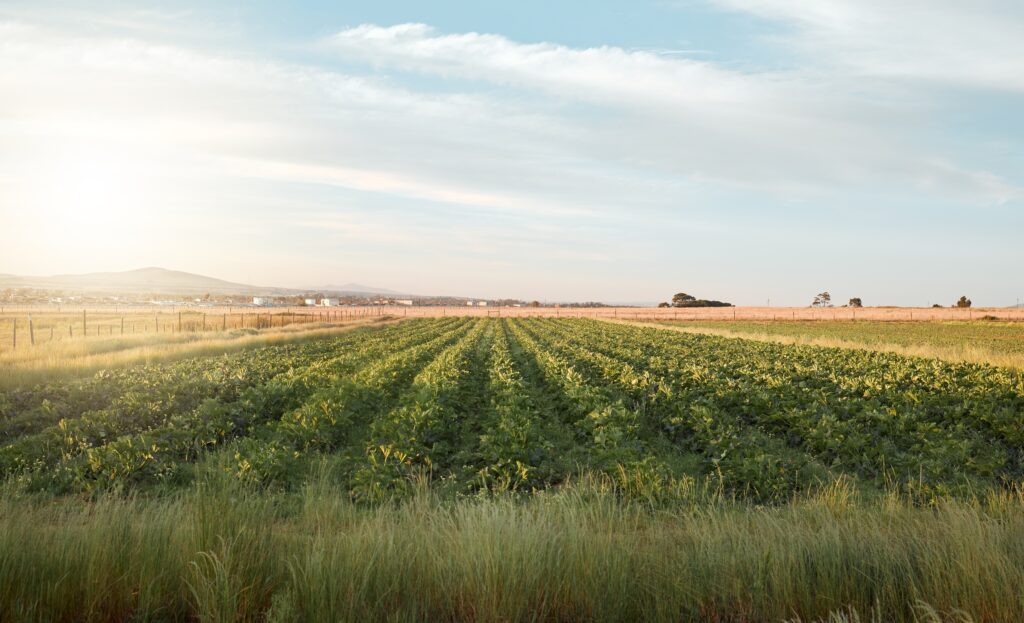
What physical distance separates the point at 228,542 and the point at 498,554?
2.11m

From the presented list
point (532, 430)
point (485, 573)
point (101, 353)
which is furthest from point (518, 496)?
point (101, 353)

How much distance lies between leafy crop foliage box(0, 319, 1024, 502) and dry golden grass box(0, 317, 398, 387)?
2.38 meters

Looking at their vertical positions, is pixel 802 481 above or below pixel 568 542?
below

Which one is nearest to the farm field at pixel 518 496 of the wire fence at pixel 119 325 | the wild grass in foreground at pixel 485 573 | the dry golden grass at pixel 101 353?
the wild grass in foreground at pixel 485 573

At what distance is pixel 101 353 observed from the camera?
2836cm

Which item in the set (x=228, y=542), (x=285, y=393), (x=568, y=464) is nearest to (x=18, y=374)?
(x=285, y=393)

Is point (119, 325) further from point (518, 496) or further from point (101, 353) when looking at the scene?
point (518, 496)

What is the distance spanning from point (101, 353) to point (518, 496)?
28051 millimetres

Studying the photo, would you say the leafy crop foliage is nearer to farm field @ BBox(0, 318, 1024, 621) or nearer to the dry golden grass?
farm field @ BBox(0, 318, 1024, 621)

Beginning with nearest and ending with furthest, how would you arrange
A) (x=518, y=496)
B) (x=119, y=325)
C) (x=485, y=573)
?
1. (x=485, y=573)
2. (x=518, y=496)
3. (x=119, y=325)

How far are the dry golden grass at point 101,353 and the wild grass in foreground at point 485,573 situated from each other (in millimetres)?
18863

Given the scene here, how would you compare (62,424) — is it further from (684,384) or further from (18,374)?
(684,384)

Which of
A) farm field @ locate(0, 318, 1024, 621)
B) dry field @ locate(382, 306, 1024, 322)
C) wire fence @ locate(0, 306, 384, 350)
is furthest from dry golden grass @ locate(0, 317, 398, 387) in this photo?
dry field @ locate(382, 306, 1024, 322)

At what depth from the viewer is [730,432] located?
39.7 feet
